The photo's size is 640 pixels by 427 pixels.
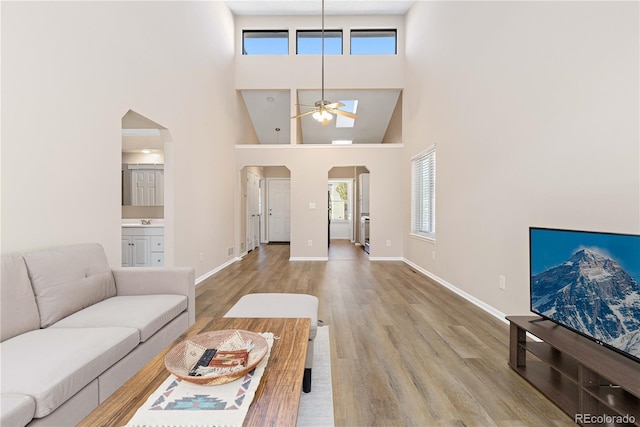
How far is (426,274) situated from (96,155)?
14.3 ft

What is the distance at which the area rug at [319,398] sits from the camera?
58.0 inches

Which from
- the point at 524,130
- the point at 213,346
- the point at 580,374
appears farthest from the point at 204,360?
the point at 524,130

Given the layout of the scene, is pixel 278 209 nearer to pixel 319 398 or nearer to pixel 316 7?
pixel 316 7

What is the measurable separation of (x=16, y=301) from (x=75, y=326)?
11.6 inches

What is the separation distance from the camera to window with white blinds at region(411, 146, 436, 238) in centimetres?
473

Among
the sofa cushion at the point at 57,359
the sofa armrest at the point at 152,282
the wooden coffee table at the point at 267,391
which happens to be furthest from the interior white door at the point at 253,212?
the wooden coffee table at the point at 267,391

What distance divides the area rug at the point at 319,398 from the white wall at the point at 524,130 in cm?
173

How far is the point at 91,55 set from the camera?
2.38 meters

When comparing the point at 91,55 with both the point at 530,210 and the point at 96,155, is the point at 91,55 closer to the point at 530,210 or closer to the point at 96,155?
the point at 96,155

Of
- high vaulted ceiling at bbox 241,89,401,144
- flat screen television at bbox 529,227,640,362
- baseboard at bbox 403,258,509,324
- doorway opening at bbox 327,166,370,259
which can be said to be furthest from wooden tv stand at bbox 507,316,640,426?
high vaulted ceiling at bbox 241,89,401,144

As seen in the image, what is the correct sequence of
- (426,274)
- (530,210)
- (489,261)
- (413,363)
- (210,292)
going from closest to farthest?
(413,363), (530,210), (489,261), (210,292), (426,274)

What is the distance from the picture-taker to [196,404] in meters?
0.99

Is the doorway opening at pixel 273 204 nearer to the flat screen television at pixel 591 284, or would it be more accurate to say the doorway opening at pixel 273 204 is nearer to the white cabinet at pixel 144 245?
the white cabinet at pixel 144 245

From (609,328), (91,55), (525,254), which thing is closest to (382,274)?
(525,254)
